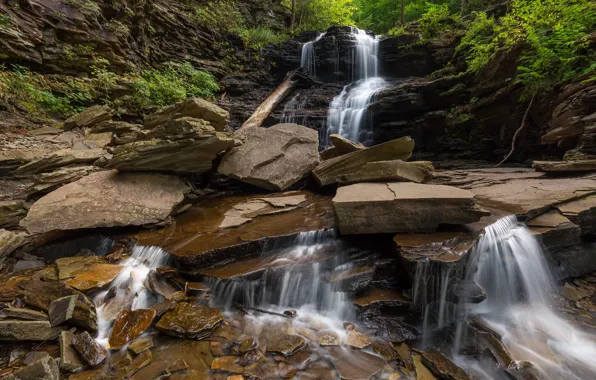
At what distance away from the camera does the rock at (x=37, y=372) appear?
1982 millimetres

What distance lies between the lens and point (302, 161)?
254 inches

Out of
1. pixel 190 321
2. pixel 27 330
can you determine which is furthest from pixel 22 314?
pixel 190 321

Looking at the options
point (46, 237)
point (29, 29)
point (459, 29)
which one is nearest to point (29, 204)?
point (46, 237)

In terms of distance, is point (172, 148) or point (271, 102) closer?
point (172, 148)

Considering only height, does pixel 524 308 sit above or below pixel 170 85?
below

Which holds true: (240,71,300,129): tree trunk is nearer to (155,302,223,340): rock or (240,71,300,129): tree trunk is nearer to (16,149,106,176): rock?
(16,149,106,176): rock

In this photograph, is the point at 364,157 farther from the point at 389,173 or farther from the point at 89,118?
the point at 89,118

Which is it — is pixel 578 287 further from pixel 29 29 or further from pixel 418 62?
pixel 29 29

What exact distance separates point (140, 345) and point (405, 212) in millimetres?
3500

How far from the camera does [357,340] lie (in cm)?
290

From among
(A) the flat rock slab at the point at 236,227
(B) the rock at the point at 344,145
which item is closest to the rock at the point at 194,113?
(A) the flat rock slab at the point at 236,227

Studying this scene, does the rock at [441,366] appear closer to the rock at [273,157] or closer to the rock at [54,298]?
the rock at [54,298]

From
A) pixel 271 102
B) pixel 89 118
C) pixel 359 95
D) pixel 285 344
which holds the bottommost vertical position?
pixel 285 344

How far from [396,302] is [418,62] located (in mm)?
13368
